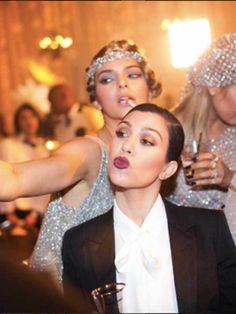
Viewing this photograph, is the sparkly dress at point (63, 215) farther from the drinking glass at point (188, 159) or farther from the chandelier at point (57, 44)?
the chandelier at point (57, 44)

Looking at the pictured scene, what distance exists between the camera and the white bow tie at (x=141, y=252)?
160 centimetres

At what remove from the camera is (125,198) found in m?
1.73

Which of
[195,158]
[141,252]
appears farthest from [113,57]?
[141,252]

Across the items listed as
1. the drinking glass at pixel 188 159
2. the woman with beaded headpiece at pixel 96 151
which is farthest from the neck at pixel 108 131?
the drinking glass at pixel 188 159

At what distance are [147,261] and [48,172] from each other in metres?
0.39

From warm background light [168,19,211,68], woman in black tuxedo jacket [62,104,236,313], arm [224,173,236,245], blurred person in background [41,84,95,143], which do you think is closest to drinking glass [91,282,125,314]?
woman in black tuxedo jacket [62,104,236,313]

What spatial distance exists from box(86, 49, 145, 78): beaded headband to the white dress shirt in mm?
634

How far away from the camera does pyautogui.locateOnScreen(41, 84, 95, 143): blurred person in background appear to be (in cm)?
442

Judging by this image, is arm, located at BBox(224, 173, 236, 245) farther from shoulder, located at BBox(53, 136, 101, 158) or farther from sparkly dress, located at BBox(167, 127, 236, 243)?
shoulder, located at BBox(53, 136, 101, 158)

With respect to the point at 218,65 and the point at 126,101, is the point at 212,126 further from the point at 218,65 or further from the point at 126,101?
the point at 126,101

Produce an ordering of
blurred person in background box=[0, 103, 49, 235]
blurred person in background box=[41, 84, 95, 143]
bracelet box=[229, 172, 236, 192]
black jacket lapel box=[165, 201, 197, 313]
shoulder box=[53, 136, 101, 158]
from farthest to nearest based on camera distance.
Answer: blurred person in background box=[41, 84, 95, 143] → blurred person in background box=[0, 103, 49, 235] → bracelet box=[229, 172, 236, 192] → shoulder box=[53, 136, 101, 158] → black jacket lapel box=[165, 201, 197, 313]

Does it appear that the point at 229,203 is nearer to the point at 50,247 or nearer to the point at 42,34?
the point at 50,247

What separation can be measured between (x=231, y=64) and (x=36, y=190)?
1029 millimetres

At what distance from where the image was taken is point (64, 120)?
183 inches
